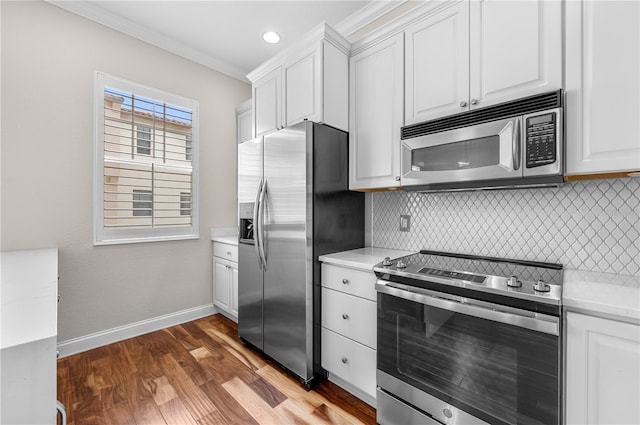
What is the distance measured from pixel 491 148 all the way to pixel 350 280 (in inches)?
44.2

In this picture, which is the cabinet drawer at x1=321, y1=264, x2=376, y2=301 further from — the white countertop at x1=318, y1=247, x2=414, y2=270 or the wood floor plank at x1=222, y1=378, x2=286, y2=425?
the wood floor plank at x1=222, y1=378, x2=286, y2=425

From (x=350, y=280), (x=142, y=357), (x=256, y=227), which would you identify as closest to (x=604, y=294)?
(x=350, y=280)

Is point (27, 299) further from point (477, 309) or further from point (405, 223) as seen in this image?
point (405, 223)

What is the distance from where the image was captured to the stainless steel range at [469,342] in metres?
1.15

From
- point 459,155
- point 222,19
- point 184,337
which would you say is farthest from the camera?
point 184,337

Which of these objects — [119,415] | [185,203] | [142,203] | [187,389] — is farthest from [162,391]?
[185,203]

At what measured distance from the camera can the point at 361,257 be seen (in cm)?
201

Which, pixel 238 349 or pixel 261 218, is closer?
pixel 261 218

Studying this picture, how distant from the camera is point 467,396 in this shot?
52.9 inches

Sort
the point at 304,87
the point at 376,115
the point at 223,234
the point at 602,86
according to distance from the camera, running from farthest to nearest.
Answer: the point at 223,234
the point at 304,87
the point at 376,115
the point at 602,86

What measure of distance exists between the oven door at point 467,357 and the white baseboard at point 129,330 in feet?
7.59

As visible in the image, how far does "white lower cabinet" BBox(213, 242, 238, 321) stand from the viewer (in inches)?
116

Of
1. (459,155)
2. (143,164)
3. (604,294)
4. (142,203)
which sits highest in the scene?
(143,164)

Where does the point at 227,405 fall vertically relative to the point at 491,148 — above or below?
below
